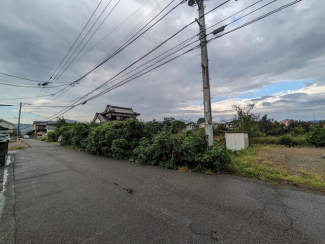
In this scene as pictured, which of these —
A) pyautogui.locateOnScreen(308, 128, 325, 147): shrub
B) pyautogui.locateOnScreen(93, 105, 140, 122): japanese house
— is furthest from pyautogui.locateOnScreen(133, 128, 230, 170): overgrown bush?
pyautogui.locateOnScreen(93, 105, 140, 122): japanese house

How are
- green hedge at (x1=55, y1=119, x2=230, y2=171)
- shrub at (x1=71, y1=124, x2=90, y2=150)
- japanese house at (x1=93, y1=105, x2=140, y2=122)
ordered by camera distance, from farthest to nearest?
japanese house at (x1=93, y1=105, x2=140, y2=122) < shrub at (x1=71, y1=124, x2=90, y2=150) < green hedge at (x1=55, y1=119, x2=230, y2=171)

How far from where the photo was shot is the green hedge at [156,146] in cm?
480

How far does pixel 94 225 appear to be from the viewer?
224 centimetres

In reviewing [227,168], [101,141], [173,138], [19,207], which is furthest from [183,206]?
[101,141]

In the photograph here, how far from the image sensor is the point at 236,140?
880 cm

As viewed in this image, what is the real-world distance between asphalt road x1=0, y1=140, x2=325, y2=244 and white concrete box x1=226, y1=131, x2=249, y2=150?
5.30m

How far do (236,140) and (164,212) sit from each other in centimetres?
778

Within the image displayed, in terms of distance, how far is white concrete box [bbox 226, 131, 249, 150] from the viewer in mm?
8695

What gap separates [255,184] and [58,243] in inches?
164

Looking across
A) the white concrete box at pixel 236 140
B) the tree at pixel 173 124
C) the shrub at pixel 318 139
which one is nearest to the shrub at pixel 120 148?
the tree at pixel 173 124

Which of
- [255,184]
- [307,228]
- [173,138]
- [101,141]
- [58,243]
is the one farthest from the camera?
[101,141]

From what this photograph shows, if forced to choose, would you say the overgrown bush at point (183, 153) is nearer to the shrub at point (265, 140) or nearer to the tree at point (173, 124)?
the tree at point (173, 124)

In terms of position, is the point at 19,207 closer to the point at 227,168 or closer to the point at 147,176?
the point at 147,176

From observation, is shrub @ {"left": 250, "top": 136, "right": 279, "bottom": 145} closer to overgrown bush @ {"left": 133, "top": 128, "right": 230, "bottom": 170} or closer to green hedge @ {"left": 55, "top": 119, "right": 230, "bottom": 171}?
green hedge @ {"left": 55, "top": 119, "right": 230, "bottom": 171}
